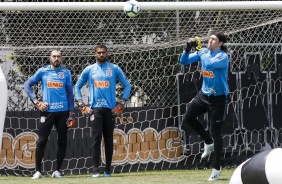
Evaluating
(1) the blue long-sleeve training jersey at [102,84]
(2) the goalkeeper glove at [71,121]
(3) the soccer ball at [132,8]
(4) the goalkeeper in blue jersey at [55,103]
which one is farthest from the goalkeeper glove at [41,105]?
(3) the soccer ball at [132,8]

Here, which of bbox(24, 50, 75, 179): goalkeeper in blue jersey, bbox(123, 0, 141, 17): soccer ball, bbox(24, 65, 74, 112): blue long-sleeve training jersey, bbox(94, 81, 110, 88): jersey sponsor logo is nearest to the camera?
bbox(123, 0, 141, 17): soccer ball

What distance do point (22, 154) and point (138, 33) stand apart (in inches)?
98.7

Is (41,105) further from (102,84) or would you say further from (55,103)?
(102,84)

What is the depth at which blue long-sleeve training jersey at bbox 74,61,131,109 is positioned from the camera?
1021cm

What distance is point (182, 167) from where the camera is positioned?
11.8 m

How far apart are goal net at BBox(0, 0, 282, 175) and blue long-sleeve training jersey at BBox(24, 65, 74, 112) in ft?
1.49

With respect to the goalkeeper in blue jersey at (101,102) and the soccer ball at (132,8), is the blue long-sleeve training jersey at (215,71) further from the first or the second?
the goalkeeper in blue jersey at (101,102)

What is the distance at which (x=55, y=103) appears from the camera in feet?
34.3

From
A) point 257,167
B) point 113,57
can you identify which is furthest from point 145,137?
point 257,167

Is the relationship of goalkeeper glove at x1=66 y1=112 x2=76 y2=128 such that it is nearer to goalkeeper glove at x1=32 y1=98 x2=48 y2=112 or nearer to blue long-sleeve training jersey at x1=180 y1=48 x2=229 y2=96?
goalkeeper glove at x1=32 y1=98 x2=48 y2=112

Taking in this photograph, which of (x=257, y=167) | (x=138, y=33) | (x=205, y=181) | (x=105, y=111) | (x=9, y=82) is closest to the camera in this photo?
(x=257, y=167)

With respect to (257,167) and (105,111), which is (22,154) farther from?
(257,167)

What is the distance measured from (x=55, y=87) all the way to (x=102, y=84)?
0.69 m

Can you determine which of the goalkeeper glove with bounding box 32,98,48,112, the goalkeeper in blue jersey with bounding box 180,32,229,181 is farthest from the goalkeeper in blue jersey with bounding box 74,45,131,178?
the goalkeeper in blue jersey with bounding box 180,32,229,181
